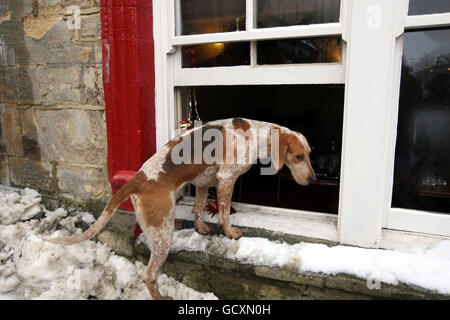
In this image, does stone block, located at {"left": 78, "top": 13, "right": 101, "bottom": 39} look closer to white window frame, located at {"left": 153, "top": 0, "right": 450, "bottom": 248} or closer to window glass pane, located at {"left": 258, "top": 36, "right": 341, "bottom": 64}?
white window frame, located at {"left": 153, "top": 0, "right": 450, "bottom": 248}

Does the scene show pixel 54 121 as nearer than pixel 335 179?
Yes

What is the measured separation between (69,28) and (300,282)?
244 centimetres

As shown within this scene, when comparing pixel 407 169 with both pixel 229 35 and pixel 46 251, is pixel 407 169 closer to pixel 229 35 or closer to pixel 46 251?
pixel 229 35

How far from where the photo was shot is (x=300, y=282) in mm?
1928

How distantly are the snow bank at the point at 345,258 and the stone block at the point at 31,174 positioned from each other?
1.41m

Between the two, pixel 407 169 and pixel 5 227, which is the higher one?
pixel 407 169

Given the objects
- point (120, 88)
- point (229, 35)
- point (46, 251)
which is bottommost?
point (46, 251)

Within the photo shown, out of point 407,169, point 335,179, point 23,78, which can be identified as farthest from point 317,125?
point 23,78

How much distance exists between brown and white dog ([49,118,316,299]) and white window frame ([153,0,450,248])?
305 millimetres

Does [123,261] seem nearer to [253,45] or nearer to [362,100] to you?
[253,45]

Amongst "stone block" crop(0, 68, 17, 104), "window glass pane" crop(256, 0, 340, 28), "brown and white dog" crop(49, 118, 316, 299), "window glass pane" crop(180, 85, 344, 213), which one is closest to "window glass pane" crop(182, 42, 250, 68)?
"window glass pane" crop(256, 0, 340, 28)

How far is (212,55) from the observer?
94.7 inches

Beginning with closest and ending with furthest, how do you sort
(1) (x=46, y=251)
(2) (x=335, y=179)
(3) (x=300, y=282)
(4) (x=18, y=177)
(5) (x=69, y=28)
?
1. (3) (x=300, y=282)
2. (1) (x=46, y=251)
3. (5) (x=69, y=28)
4. (4) (x=18, y=177)
5. (2) (x=335, y=179)

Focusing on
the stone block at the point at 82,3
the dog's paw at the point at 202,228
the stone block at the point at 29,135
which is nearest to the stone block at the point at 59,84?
the stone block at the point at 29,135
